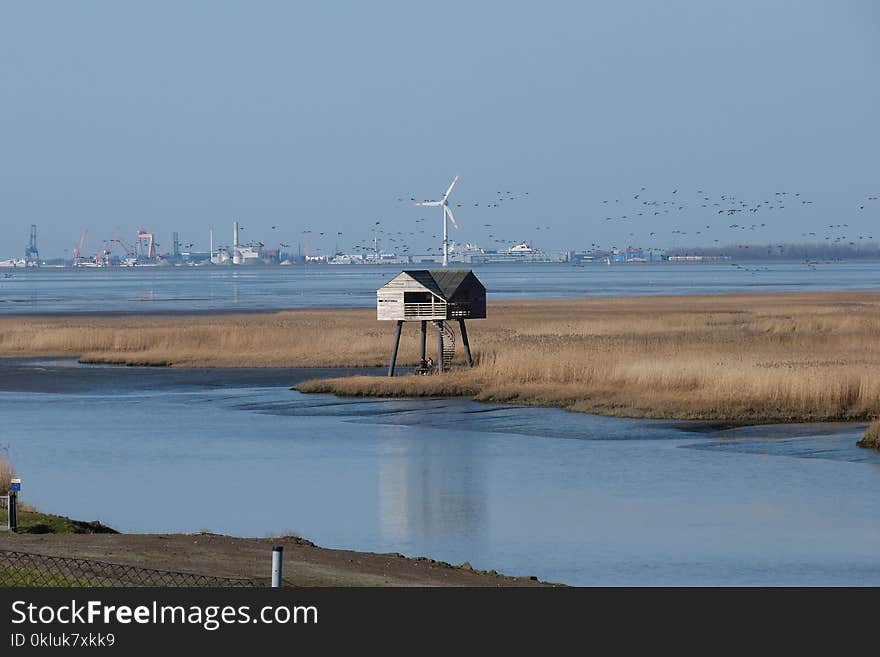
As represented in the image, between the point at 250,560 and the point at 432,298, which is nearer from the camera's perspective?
the point at 250,560

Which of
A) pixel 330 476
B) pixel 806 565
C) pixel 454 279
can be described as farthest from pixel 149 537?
pixel 454 279

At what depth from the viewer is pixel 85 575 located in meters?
17.3

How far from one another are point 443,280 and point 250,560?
3525cm

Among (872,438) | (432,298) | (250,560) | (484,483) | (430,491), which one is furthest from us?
(432,298)

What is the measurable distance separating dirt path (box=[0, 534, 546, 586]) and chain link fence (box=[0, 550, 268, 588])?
665 millimetres

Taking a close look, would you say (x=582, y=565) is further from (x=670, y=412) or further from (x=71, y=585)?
(x=670, y=412)

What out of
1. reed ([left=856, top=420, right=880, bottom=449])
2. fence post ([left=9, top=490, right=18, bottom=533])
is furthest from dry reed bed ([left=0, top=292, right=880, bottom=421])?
fence post ([left=9, top=490, right=18, bottom=533])

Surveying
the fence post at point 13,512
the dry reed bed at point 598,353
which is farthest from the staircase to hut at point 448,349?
the fence post at point 13,512

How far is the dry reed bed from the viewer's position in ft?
145

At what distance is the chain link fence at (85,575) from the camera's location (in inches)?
656

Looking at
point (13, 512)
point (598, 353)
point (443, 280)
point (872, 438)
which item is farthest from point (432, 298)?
point (13, 512)

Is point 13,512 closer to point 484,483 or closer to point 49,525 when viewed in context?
point 49,525

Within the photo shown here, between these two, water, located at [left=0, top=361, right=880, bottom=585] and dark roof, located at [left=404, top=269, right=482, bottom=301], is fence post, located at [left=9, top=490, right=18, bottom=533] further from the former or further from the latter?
dark roof, located at [left=404, top=269, right=482, bottom=301]
